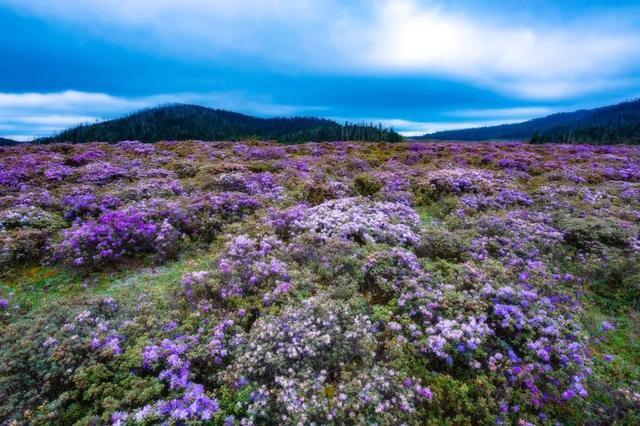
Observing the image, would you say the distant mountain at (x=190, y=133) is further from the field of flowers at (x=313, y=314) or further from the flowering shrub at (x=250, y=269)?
the flowering shrub at (x=250, y=269)

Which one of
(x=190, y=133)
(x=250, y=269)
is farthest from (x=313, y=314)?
(x=190, y=133)

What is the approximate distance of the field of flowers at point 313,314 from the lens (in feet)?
17.0

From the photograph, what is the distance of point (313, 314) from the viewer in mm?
6594

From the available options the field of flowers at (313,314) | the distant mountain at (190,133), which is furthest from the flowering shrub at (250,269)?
the distant mountain at (190,133)

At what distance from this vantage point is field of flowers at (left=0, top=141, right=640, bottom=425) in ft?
17.0

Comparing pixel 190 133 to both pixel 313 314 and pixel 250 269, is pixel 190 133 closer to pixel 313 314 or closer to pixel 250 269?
pixel 250 269

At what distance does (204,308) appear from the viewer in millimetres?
7070

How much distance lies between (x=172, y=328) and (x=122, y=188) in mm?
12894

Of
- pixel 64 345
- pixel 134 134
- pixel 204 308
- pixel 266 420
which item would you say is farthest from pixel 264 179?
pixel 134 134

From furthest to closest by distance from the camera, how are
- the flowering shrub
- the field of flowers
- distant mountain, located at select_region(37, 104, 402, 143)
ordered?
1. distant mountain, located at select_region(37, 104, 402, 143)
2. the flowering shrub
3. the field of flowers

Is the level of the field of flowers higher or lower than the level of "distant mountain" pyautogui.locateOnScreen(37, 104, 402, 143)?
lower

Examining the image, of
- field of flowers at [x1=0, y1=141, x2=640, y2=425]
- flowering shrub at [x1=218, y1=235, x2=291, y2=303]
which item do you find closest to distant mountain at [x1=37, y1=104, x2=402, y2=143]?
field of flowers at [x1=0, y1=141, x2=640, y2=425]

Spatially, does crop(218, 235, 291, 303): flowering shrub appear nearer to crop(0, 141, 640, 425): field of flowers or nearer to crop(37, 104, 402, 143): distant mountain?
crop(0, 141, 640, 425): field of flowers

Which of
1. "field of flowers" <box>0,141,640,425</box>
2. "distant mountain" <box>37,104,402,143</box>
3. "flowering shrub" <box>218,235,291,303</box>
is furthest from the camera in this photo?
"distant mountain" <box>37,104,402,143</box>
